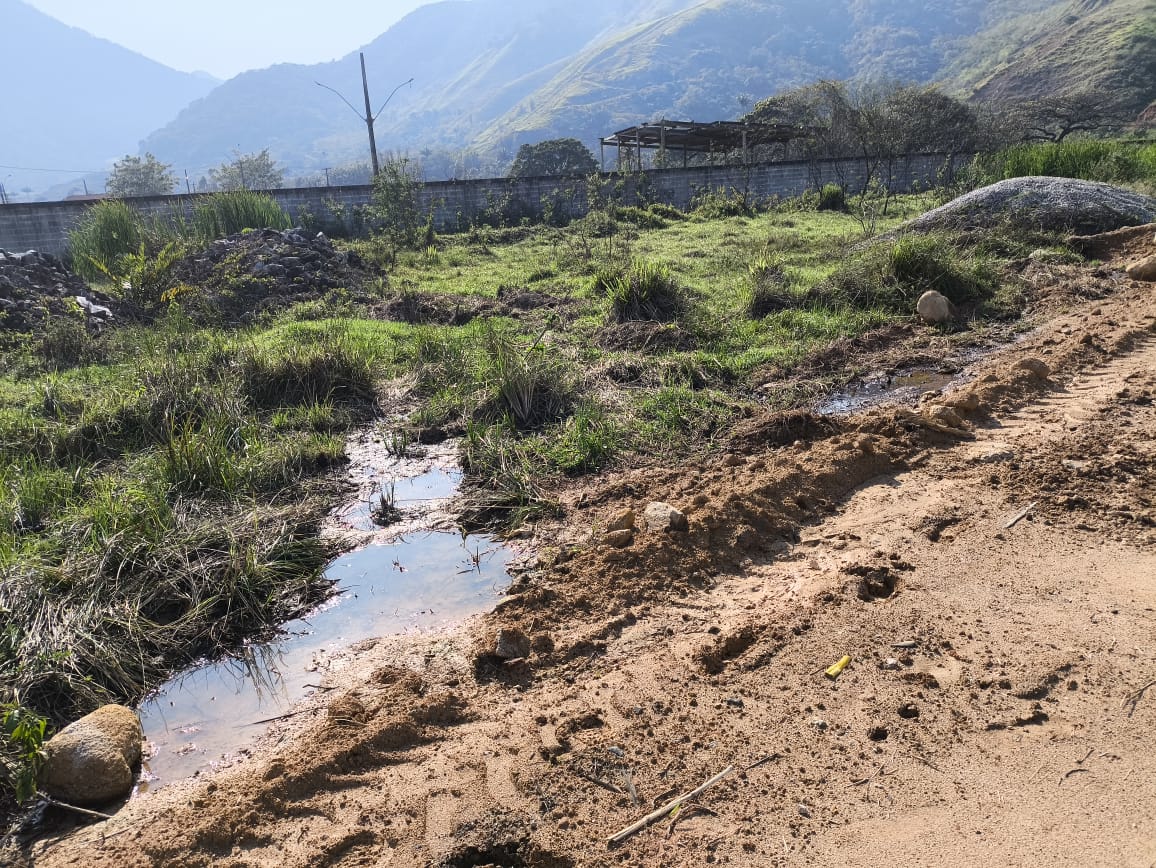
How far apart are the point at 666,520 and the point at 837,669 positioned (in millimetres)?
1282

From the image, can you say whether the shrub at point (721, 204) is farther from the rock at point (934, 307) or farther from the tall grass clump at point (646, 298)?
the rock at point (934, 307)

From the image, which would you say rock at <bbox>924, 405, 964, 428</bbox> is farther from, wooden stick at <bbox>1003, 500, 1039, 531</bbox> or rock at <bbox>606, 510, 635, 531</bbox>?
rock at <bbox>606, 510, 635, 531</bbox>

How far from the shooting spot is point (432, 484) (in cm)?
517

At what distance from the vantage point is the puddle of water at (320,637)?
2.97 meters

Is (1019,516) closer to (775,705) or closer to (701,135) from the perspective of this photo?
(775,705)

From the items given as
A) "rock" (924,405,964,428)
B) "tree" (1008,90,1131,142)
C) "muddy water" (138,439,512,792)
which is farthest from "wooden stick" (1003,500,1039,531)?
"tree" (1008,90,1131,142)

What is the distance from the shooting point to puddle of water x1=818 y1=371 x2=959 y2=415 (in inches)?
232

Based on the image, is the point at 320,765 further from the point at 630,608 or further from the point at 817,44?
the point at 817,44

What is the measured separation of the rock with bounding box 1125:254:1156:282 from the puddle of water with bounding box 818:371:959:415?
375 cm

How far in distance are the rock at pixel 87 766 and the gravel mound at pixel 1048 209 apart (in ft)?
36.8

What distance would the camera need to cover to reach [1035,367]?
556 cm

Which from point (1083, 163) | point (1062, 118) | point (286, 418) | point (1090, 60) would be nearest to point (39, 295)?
point (286, 418)

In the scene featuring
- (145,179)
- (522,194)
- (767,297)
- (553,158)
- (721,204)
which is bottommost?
(767,297)

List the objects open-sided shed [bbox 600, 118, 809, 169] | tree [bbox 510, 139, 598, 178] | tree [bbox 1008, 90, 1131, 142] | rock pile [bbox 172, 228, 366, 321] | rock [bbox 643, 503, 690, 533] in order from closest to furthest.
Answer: rock [bbox 643, 503, 690, 533] < rock pile [bbox 172, 228, 366, 321] < open-sided shed [bbox 600, 118, 809, 169] < tree [bbox 1008, 90, 1131, 142] < tree [bbox 510, 139, 598, 178]
